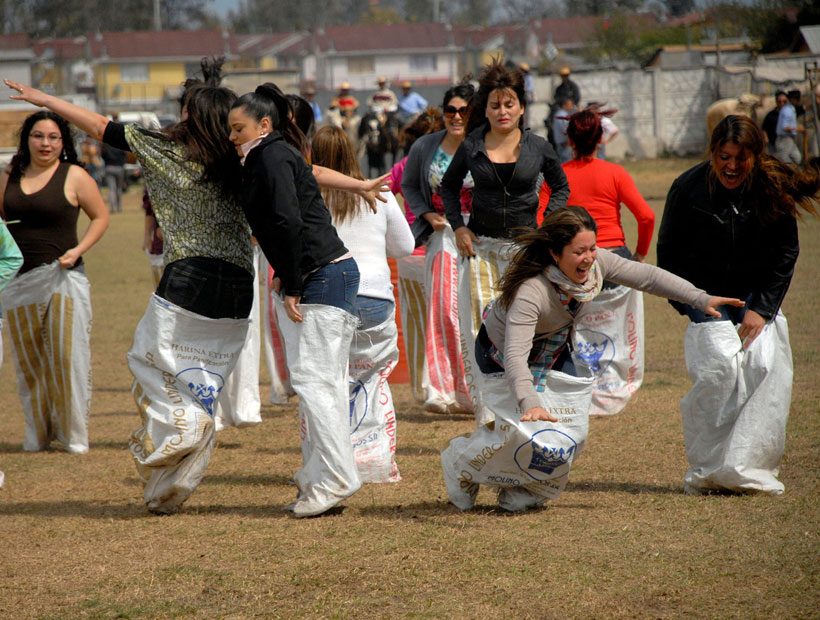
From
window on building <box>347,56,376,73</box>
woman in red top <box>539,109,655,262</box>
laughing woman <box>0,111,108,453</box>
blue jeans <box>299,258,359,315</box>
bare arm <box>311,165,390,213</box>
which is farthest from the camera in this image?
window on building <box>347,56,376,73</box>

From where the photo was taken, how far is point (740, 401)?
496 cm

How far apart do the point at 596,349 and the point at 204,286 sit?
126 inches

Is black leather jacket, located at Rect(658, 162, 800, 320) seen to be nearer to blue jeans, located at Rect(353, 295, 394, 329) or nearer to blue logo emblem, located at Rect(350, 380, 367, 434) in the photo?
blue jeans, located at Rect(353, 295, 394, 329)

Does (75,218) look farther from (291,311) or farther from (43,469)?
(291,311)

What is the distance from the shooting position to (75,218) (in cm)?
667

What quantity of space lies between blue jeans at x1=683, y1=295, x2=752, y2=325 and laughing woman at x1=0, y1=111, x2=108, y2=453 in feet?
11.9

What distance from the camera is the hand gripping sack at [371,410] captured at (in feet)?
18.3

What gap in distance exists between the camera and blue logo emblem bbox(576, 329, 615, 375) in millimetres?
7148

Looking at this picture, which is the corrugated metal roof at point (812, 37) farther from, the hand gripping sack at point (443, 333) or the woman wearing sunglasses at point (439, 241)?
the hand gripping sack at point (443, 333)

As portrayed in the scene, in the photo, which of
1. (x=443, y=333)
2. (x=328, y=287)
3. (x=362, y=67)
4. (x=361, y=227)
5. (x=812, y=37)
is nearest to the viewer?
(x=328, y=287)

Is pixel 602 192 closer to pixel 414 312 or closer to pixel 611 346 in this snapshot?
pixel 611 346

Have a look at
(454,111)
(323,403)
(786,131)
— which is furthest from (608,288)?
(786,131)

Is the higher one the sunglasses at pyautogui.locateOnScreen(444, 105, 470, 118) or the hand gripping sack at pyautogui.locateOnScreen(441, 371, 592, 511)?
the sunglasses at pyautogui.locateOnScreen(444, 105, 470, 118)

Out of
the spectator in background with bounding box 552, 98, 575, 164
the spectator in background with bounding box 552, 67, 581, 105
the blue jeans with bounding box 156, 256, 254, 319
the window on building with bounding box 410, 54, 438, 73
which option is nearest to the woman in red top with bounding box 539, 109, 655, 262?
the blue jeans with bounding box 156, 256, 254, 319
